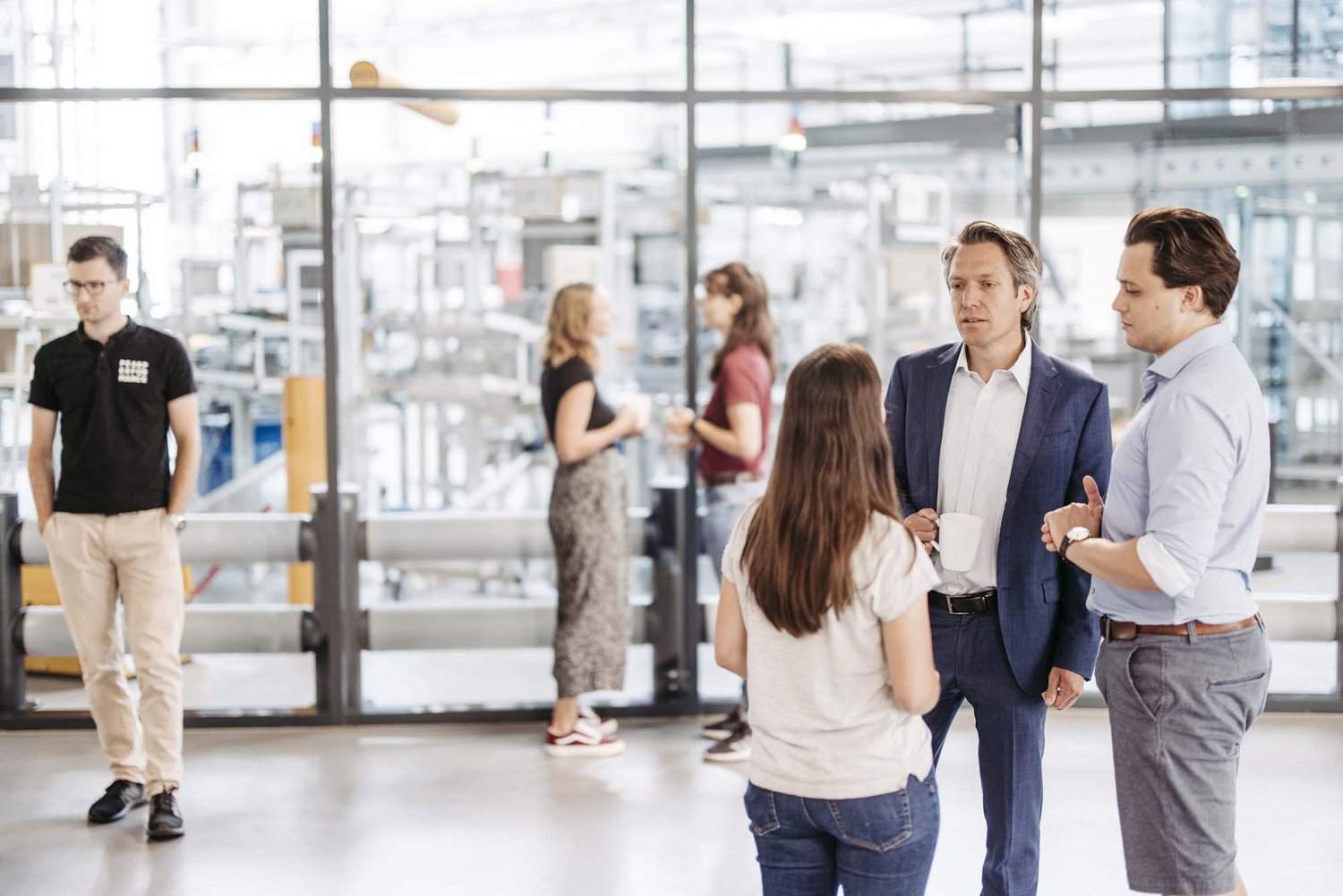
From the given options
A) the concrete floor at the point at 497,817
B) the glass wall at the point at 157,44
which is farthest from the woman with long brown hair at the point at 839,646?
the glass wall at the point at 157,44

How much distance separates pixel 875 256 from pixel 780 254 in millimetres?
1713

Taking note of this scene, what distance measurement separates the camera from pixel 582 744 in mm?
4125

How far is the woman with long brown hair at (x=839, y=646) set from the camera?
1.78m

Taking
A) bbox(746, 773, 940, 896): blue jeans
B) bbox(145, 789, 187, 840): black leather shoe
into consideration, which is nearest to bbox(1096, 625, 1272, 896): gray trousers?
bbox(746, 773, 940, 896): blue jeans

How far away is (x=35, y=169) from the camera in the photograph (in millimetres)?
4582

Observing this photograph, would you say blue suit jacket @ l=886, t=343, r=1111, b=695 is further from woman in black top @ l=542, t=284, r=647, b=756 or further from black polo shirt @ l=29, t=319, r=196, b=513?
black polo shirt @ l=29, t=319, r=196, b=513

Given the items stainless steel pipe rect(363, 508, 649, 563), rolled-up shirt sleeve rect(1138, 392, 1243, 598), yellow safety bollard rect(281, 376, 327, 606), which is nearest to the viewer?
rolled-up shirt sleeve rect(1138, 392, 1243, 598)

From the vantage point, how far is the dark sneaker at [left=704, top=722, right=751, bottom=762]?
4.02 m

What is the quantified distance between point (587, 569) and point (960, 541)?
217 centimetres

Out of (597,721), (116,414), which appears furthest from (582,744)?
(116,414)

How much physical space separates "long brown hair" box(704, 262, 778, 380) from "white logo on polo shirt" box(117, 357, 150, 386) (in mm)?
1671

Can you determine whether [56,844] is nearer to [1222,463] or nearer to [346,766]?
[346,766]

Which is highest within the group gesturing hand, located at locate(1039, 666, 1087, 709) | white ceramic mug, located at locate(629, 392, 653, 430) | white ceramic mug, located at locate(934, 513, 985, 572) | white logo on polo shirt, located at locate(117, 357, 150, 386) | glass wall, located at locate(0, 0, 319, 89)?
glass wall, located at locate(0, 0, 319, 89)

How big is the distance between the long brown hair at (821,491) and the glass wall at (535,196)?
2693 millimetres
